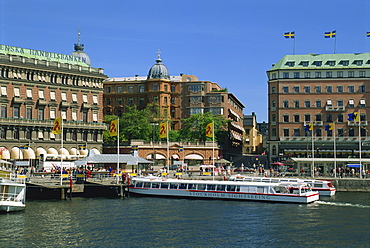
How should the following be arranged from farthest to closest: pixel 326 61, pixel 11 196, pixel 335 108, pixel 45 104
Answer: pixel 326 61 < pixel 335 108 < pixel 45 104 < pixel 11 196

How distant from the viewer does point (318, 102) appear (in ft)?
444

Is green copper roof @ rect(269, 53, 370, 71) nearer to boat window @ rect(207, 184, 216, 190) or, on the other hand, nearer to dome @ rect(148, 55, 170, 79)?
dome @ rect(148, 55, 170, 79)

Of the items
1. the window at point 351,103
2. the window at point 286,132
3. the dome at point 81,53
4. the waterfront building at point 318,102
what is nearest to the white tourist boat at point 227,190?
the waterfront building at point 318,102

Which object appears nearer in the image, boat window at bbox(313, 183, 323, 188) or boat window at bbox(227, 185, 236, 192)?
boat window at bbox(227, 185, 236, 192)

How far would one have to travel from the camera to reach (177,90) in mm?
160000

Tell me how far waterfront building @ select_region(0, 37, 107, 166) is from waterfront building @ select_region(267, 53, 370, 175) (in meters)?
42.9

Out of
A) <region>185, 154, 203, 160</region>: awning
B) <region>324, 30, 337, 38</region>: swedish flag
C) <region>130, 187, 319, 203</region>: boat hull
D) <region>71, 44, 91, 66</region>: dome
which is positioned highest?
<region>71, 44, 91, 66</region>: dome

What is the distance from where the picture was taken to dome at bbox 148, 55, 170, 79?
160375 millimetres

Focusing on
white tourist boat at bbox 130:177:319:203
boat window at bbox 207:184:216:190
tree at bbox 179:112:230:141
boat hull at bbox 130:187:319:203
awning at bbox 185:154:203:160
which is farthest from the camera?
tree at bbox 179:112:230:141

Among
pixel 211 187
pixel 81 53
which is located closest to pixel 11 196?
pixel 211 187

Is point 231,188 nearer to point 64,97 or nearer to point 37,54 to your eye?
point 64,97

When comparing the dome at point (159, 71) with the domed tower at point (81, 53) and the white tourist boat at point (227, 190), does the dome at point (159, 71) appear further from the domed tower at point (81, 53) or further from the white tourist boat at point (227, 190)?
the white tourist boat at point (227, 190)

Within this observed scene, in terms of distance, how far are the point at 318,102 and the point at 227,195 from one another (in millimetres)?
65549

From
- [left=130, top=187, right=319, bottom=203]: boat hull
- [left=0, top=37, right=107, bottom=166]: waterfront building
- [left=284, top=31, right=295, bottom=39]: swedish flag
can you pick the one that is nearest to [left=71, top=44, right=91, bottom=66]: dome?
[left=0, top=37, right=107, bottom=166]: waterfront building
